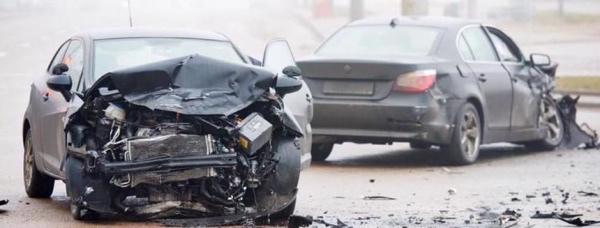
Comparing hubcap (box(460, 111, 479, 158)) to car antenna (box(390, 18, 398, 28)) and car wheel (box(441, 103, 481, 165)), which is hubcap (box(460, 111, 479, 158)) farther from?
car antenna (box(390, 18, 398, 28))

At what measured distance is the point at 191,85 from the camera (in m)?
8.80

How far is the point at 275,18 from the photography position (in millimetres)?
56250

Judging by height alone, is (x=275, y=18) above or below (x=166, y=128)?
below

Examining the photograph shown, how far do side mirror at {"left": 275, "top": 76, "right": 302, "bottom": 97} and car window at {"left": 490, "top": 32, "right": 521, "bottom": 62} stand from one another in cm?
615

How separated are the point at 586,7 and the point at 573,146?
4343 centimetres

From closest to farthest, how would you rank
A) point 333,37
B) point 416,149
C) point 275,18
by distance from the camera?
point 333,37, point 416,149, point 275,18

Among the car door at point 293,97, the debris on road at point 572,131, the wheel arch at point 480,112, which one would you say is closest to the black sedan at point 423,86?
→ the wheel arch at point 480,112

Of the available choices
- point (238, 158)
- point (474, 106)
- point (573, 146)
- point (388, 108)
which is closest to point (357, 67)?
point (388, 108)

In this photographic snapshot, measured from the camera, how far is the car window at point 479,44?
14.5 metres

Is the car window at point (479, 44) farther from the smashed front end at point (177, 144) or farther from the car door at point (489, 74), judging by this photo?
the smashed front end at point (177, 144)

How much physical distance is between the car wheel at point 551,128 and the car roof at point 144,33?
6.25 m

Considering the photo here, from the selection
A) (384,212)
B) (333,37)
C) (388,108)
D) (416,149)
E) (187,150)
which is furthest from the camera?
(416,149)

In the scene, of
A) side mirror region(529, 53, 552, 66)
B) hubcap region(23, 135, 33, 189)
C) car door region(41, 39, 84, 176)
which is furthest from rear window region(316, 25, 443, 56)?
car door region(41, 39, 84, 176)

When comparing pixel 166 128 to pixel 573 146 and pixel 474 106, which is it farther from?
pixel 573 146
